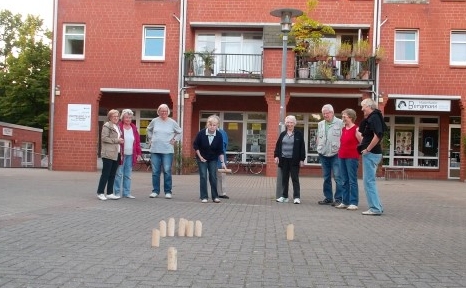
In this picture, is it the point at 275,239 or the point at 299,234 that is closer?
the point at 275,239

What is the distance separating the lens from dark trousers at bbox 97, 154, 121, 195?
37.5ft

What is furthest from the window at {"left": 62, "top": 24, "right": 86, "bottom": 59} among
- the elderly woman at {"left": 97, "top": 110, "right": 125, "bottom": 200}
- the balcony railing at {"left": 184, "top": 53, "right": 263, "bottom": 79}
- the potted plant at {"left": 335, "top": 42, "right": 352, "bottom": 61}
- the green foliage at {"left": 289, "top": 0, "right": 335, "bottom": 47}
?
the elderly woman at {"left": 97, "top": 110, "right": 125, "bottom": 200}

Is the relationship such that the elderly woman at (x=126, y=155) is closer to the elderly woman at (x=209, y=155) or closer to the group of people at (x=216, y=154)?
the group of people at (x=216, y=154)

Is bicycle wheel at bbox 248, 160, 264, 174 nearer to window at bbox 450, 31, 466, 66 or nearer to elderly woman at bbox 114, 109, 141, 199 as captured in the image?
window at bbox 450, 31, 466, 66

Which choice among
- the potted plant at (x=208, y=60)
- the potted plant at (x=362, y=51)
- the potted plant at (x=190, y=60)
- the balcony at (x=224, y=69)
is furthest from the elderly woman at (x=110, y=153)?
the potted plant at (x=362, y=51)

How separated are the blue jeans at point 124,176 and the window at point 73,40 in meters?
14.9

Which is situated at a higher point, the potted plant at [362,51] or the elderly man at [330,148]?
the potted plant at [362,51]

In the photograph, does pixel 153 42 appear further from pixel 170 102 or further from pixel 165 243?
pixel 165 243

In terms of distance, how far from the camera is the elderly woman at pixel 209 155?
11.9 metres

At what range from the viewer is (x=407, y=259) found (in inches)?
241

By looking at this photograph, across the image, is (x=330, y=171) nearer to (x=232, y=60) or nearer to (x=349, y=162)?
(x=349, y=162)

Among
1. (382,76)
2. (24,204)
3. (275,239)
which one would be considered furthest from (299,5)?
(275,239)

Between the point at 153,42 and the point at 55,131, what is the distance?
5.78 m

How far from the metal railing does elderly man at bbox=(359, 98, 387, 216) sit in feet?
101
